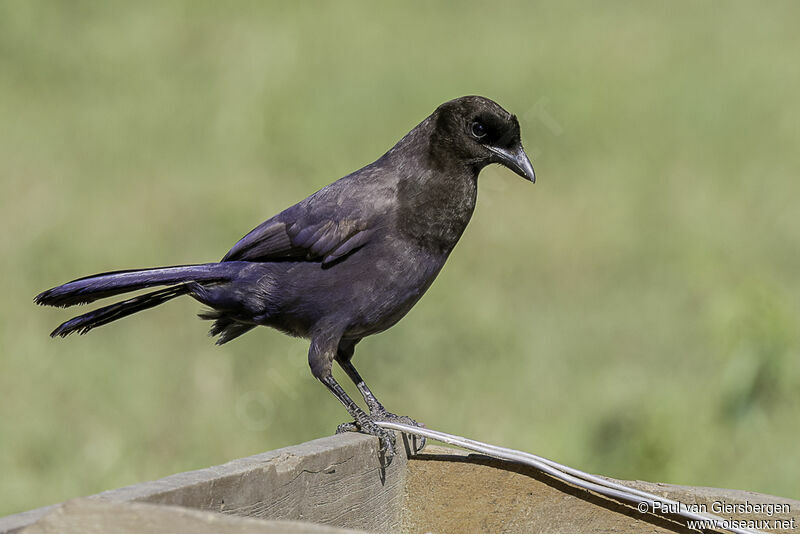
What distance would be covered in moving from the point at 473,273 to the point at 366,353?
1.45m

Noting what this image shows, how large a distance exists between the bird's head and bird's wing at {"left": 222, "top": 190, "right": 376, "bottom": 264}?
0.36 meters

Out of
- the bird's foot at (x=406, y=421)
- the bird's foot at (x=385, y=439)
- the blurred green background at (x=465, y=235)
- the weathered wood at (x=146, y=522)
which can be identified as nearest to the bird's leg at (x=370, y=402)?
the bird's foot at (x=406, y=421)

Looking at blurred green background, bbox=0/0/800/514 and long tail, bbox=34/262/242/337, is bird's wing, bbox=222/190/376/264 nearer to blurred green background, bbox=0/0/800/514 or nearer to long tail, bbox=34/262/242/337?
long tail, bbox=34/262/242/337

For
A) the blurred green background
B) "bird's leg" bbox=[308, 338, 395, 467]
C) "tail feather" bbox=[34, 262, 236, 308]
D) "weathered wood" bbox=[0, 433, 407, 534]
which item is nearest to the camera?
"weathered wood" bbox=[0, 433, 407, 534]

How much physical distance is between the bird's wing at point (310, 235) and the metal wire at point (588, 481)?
0.68m

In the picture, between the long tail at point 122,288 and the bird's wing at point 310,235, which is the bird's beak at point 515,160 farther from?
the long tail at point 122,288

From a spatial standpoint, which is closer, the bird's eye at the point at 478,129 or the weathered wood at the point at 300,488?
the weathered wood at the point at 300,488

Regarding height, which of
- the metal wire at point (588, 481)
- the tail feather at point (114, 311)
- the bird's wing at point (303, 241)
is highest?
the tail feather at point (114, 311)

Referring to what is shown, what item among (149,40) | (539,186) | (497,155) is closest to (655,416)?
(497,155)

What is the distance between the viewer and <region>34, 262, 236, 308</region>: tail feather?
303cm

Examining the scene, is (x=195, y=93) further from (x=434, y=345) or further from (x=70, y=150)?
(x=434, y=345)

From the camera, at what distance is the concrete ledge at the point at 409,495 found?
224cm

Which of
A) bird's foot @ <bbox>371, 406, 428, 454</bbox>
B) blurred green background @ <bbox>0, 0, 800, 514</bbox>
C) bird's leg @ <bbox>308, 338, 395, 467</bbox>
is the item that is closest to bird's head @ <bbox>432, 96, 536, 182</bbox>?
bird's leg @ <bbox>308, 338, 395, 467</bbox>

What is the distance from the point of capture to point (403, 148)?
3.40 meters
